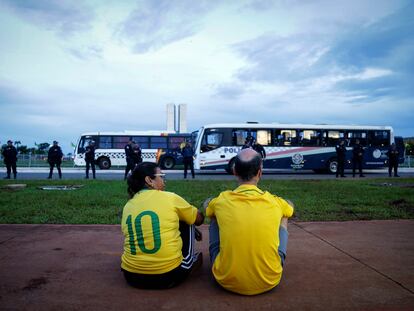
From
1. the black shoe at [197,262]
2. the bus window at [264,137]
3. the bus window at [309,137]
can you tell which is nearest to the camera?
the black shoe at [197,262]

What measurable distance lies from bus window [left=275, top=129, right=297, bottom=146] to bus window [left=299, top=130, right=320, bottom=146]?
0.46 meters

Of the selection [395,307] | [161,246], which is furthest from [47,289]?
[395,307]

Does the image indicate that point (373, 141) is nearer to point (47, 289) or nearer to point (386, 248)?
point (386, 248)

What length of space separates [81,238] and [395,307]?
12.8 ft

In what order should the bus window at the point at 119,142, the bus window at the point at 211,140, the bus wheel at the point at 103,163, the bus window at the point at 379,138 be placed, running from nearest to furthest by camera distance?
1. the bus window at the point at 211,140
2. the bus window at the point at 379,138
3. the bus wheel at the point at 103,163
4. the bus window at the point at 119,142

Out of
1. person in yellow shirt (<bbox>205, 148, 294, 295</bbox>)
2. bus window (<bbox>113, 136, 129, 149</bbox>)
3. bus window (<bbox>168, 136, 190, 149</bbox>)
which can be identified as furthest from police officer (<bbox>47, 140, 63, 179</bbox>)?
person in yellow shirt (<bbox>205, 148, 294, 295</bbox>)

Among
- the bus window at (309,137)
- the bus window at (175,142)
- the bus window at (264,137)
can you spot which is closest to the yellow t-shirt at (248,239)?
the bus window at (264,137)

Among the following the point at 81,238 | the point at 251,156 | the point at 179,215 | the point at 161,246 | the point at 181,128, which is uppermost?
the point at 181,128

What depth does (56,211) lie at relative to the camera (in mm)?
6766

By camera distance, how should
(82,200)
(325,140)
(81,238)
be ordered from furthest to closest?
(325,140) → (82,200) → (81,238)

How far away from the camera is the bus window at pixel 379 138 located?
2183 centimetres

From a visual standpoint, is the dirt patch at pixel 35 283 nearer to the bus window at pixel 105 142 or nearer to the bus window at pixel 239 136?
the bus window at pixel 239 136

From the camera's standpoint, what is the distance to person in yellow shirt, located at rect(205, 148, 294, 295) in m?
2.61

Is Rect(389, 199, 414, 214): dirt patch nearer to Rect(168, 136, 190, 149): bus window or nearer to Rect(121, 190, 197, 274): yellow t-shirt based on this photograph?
Rect(121, 190, 197, 274): yellow t-shirt
